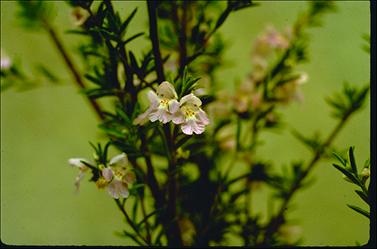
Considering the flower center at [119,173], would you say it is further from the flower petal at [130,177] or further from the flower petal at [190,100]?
the flower petal at [190,100]

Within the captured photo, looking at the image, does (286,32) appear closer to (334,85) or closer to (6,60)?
(6,60)

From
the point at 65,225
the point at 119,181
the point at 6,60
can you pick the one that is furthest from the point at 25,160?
the point at 119,181

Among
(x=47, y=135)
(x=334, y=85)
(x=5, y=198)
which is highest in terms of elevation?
(x=334, y=85)

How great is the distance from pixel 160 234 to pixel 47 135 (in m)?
1.03

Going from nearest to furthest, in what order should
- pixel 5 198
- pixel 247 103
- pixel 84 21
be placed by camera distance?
1. pixel 84 21
2. pixel 247 103
3. pixel 5 198

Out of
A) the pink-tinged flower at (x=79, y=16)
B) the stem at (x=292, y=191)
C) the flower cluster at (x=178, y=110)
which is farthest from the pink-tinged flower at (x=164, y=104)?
the stem at (x=292, y=191)

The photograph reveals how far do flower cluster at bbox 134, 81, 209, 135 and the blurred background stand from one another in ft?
3.11

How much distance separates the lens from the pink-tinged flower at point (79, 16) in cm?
71

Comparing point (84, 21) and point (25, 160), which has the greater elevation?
point (84, 21)

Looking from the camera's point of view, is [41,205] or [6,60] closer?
[6,60]

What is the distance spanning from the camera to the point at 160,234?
711 mm

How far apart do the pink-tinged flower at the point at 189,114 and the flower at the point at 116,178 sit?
0.11 metres

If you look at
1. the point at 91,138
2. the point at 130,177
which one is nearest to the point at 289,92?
the point at 130,177

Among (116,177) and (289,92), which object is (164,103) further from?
(289,92)
